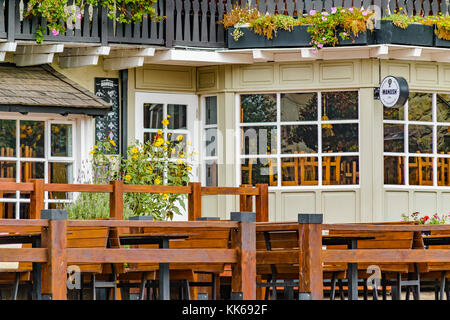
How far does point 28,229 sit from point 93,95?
6.64 meters

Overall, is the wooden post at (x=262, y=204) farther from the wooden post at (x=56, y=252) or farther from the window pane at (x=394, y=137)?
the wooden post at (x=56, y=252)

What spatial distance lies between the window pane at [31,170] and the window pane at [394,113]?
532cm

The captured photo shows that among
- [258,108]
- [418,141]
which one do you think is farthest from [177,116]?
[418,141]

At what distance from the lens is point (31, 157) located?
1719 centimetres

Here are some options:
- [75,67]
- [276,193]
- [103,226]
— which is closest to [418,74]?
[276,193]

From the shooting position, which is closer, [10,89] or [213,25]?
[10,89]

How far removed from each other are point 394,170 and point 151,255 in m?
9.08

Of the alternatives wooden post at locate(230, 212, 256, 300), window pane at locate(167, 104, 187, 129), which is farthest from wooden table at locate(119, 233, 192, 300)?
window pane at locate(167, 104, 187, 129)

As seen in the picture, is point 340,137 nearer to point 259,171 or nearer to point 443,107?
point 259,171

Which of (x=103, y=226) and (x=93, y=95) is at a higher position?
(x=93, y=95)

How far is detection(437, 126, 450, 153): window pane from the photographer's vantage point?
1842 cm

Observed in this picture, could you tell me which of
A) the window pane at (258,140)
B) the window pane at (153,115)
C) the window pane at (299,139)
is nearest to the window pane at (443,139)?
the window pane at (299,139)

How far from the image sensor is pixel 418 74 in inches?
716

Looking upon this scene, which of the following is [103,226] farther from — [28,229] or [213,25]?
[213,25]
